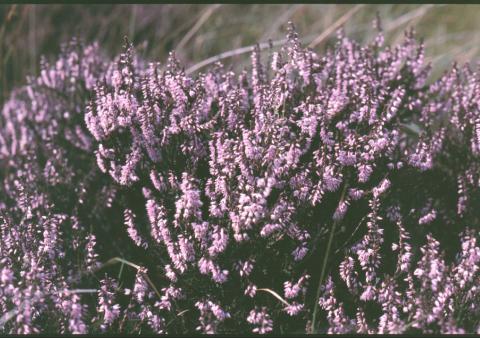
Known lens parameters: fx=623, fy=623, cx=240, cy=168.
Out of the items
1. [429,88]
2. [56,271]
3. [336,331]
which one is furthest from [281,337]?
[429,88]

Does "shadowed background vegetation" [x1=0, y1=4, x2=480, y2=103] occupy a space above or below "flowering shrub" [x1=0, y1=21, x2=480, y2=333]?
above

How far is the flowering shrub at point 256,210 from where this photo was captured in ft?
10.6

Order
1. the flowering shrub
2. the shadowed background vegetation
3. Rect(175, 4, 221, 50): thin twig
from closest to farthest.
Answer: the flowering shrub → Rect(175, 4, 221, 50): thin twig → the shadowed background vegetation

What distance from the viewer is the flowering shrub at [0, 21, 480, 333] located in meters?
3.22

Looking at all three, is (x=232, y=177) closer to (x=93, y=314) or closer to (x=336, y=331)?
(x=336, y=331)

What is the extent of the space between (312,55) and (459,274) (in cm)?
168

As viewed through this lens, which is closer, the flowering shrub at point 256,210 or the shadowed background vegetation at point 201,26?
the flowering shrub at point 256,210

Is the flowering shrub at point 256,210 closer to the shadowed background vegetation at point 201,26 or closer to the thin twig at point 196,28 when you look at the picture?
the thin twig at point 196,28

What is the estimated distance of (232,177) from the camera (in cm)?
334

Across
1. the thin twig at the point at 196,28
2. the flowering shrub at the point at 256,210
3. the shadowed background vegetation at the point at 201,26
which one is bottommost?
the flowering shrub at the point at 256,210

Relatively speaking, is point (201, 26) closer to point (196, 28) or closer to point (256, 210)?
point (196, 28)

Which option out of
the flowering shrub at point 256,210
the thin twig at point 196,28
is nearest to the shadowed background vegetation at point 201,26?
the thin twig at point 196,28

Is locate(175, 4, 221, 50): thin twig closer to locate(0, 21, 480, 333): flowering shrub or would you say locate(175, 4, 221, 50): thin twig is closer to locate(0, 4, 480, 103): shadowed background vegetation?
locate(0, 4, 480, 103): shadowed background vegetation

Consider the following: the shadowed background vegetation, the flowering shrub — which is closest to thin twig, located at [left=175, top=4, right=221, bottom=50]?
the shadowed background vegetation
